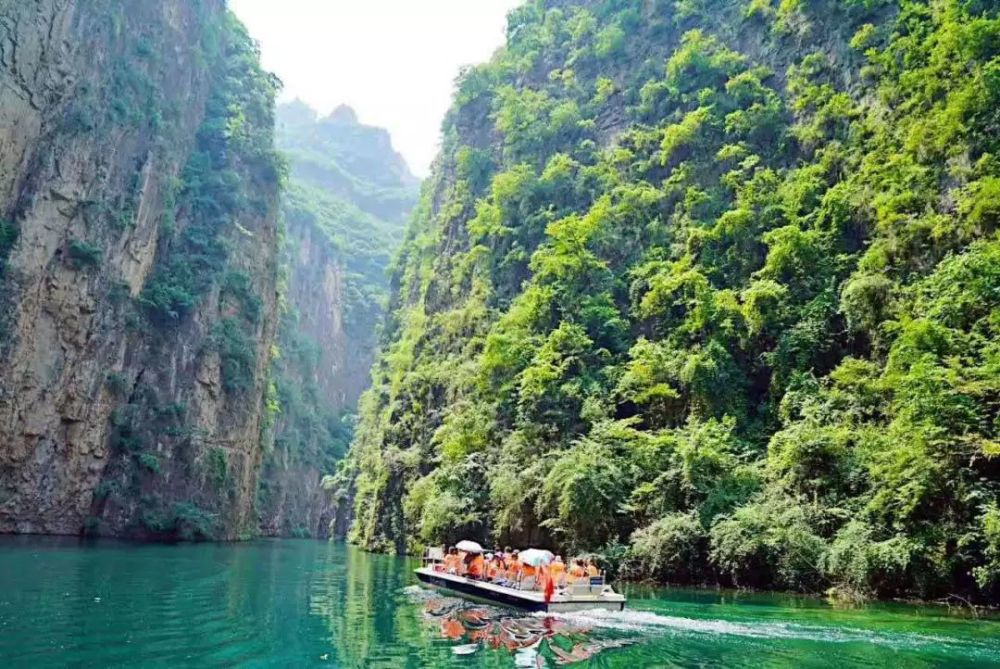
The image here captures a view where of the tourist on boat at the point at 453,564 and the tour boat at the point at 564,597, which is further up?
the tourist on boat at the point at 453,564

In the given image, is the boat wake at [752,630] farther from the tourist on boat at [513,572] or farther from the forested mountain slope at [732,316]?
the forested mountain slope at [732,316]

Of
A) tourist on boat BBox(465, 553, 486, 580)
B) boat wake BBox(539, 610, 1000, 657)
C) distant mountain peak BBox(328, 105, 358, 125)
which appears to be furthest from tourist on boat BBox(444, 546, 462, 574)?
distant mountain peak BBox(328, 105, 358, 125)

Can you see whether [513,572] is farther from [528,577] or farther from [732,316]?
[732,316]

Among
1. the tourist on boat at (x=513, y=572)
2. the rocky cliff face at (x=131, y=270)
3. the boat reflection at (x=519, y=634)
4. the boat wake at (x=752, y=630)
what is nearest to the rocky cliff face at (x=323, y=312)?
the rocky cliff face at (x=131, y=270)

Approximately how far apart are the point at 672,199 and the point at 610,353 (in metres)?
8.70

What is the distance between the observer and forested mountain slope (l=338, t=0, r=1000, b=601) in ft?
62.3

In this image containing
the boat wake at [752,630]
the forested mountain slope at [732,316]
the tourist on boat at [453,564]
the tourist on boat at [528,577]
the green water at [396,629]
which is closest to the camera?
the green water at [396,629]

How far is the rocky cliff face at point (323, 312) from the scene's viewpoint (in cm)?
6862

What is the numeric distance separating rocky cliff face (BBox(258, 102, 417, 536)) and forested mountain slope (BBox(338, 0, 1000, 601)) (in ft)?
72.8

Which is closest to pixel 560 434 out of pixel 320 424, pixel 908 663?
pixel 908 663

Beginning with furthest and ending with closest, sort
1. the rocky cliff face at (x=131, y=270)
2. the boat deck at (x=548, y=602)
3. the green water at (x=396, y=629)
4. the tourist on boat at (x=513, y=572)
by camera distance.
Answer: the rocky cliff face at (x=131, y=270), the tourist on boat at (x=513, y=572), the boat deck at (x=548, y=602), the green water at (x=396, y=629)

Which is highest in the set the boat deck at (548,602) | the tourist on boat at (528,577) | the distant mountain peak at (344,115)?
the distant mountain peak at (344,115)

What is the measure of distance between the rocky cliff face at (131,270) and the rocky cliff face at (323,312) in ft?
30.6

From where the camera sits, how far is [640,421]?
26656 millimetres
